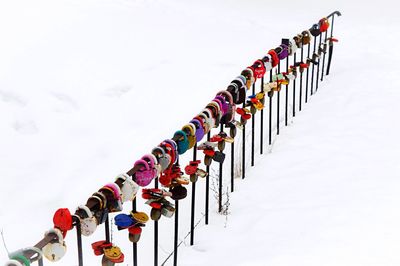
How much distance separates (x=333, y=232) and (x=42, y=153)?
2991 millimetres

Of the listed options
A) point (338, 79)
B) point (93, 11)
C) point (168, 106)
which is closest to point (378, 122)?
point (338, 79)

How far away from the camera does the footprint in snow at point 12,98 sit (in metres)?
5.92

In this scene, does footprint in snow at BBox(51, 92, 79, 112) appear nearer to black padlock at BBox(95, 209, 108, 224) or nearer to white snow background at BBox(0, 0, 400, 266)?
white snow background at BBox(0, 0, 400, 266)

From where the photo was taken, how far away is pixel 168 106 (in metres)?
6.33

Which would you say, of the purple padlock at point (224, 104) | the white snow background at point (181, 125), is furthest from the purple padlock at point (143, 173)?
the purple padlock at point (224, 104)

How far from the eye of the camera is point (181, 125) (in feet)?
19.6

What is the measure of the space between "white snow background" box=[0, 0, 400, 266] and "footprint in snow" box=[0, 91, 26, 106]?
0.07ft

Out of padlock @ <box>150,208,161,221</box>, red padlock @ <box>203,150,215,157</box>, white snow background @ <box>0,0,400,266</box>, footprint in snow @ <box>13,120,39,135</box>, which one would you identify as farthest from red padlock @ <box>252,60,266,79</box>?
footprint in snow @ <box>13,120,39,135</box>

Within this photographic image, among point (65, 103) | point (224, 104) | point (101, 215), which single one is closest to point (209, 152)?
point (224, 104)

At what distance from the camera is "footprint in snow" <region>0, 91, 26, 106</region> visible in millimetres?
5918

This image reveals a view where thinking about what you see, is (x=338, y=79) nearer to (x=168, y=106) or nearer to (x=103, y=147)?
(x=168, y=106)

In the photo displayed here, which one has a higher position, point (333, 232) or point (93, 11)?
point (93, 11)

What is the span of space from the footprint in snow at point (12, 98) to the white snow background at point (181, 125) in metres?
0.02

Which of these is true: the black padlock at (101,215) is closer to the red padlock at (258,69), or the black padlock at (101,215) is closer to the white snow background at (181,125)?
the white snow background at (181,125)
